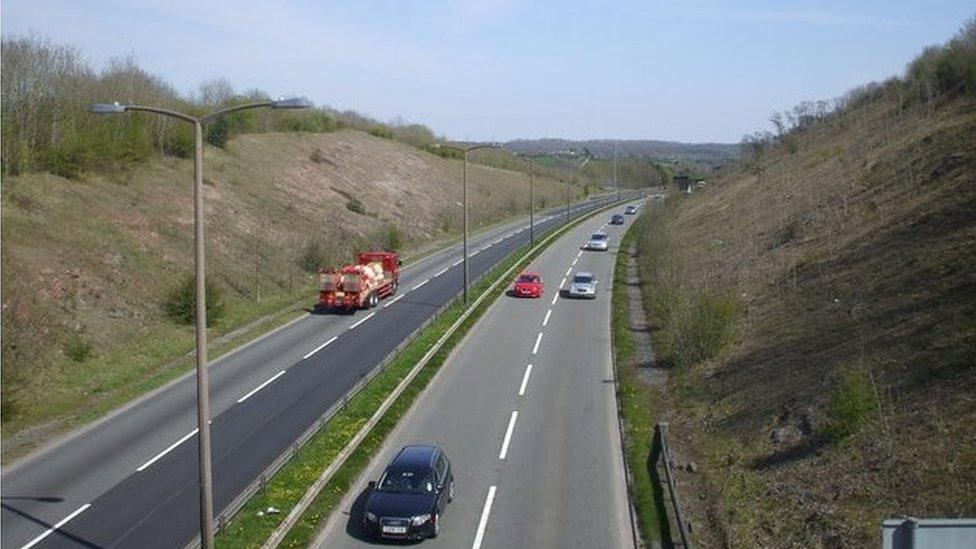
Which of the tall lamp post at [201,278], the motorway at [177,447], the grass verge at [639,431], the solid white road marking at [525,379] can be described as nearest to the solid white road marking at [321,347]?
the motorway at [177,447]

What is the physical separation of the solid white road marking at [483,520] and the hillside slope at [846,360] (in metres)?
4.25

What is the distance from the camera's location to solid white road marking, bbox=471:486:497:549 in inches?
759

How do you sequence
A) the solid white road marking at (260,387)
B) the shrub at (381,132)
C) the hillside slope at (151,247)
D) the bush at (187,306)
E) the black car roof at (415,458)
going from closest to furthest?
1. the black car roof at (415,458)
2. the solid white road marking at (260,387)
3. the hillside slope at (151,247)
4. the bush at (187,306)
5. the shrub at (381,132)

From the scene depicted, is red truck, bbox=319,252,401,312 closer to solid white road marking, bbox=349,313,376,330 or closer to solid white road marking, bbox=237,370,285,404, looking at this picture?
solid white road marking, bbox=349,313,376,330

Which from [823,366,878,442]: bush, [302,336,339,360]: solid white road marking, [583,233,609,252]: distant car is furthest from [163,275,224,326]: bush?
[583,233,609,252]: distant car

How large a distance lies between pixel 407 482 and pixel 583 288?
31492mm

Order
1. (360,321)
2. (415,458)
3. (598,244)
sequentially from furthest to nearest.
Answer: (598,244) → (360,321) → (415,458)

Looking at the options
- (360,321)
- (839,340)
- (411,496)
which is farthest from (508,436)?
(360,321)

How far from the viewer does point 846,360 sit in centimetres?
2830

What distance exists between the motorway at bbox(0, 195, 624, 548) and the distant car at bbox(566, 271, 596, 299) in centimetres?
1099

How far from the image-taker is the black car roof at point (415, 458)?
20797mm

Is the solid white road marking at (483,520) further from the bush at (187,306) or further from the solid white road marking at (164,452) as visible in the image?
the bush at (187,306)

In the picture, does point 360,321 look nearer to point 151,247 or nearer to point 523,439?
point 151,247

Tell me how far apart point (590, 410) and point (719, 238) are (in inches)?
1405
